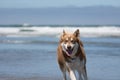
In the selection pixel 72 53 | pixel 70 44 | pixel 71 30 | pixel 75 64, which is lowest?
pixel 71 30

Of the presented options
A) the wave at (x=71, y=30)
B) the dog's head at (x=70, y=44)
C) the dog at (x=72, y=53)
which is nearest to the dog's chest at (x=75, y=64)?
the dog at (x=72, y=53)

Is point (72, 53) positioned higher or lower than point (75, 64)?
higher

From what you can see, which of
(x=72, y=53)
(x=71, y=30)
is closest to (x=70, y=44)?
(x=72, y=53)

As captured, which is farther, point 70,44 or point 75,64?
point 75,64

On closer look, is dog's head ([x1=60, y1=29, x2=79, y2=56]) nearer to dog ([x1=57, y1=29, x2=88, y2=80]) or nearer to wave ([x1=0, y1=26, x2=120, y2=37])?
dog ([x1=57, y1=29, x2=88, y2=80])

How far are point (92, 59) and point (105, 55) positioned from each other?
1.45 m

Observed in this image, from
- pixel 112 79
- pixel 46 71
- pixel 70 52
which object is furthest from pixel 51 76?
pixel 70 52

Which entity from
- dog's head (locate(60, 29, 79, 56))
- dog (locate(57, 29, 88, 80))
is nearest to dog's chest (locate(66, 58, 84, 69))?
dog (locate(57, 29, 88, 80))

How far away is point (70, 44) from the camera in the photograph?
8.69m

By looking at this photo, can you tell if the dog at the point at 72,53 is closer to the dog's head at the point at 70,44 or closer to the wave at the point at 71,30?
the dog's head at the point at 70,44

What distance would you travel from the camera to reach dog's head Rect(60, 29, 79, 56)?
8.73 m

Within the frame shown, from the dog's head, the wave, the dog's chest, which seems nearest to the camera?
the dog's head

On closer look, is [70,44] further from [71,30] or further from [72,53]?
[71,30]

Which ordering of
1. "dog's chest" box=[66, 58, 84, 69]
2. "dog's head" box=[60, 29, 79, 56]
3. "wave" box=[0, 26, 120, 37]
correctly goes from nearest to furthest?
"dog's head" box=[60, 29, 79, 56], "dog's chest" box=[66, 58, 84, 69], "wave" box=[0, 26, 120, 37]
